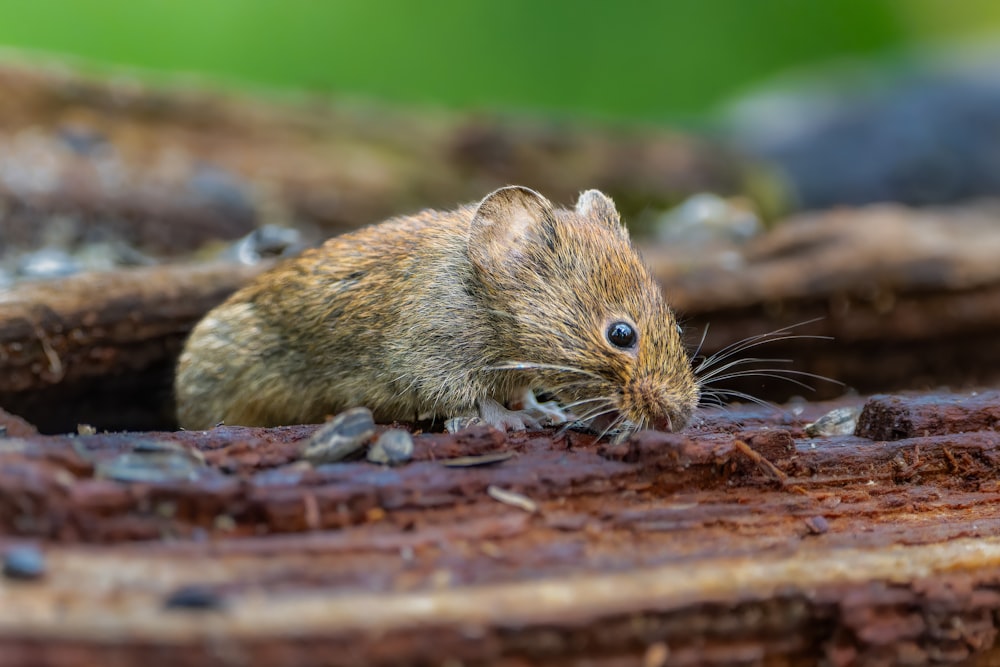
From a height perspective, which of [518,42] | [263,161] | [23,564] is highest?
[518,42]

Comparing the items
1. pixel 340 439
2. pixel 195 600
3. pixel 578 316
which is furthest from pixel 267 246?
pixel 195 600

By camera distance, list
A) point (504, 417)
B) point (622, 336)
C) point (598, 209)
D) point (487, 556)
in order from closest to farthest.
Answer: point (487, 556) < point (622, 336) < point (504, 417) < point (598, 209)

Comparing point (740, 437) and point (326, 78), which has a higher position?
point (326, 78)

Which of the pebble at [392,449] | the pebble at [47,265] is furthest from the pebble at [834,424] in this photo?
the pebble at [47,265]

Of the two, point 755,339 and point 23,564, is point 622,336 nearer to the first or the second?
point 755,339

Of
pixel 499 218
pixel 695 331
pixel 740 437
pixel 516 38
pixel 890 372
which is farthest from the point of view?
pixel 516 38

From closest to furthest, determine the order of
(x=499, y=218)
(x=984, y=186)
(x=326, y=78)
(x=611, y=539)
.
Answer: (x=611, y=539), (x=499, y=218), (x=984, y=186), (x=326, y=78)

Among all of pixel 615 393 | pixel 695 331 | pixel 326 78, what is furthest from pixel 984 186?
pixel 615 393

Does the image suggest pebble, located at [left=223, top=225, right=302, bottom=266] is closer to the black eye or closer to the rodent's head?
the rodent's head

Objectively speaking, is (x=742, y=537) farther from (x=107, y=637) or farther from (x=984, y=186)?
(x=984, y=186)
